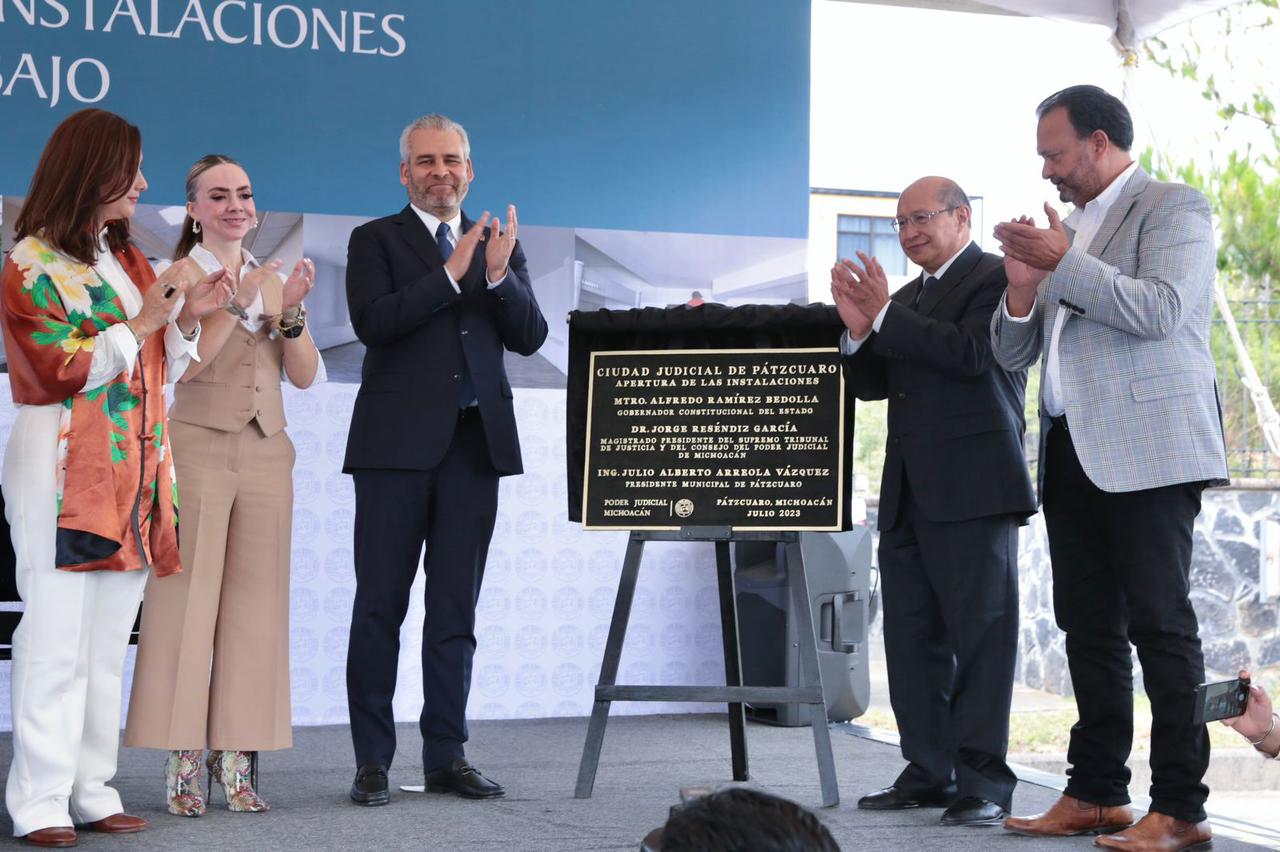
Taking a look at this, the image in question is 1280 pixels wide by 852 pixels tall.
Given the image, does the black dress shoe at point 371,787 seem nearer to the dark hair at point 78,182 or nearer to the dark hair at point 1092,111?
the dark hair at point 78,182

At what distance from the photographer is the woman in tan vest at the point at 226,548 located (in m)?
3.32

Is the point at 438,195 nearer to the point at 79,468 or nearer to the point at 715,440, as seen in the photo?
the point at 715,440

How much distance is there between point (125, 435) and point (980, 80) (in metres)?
14.5

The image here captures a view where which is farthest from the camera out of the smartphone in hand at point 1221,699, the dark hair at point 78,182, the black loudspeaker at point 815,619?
the black loudspeaker at point 815,619

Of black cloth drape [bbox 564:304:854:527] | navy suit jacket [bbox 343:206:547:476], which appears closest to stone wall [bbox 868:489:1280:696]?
black cloth drape [bbox 564:304:854:527]

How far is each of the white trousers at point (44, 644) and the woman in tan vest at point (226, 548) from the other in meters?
0.27

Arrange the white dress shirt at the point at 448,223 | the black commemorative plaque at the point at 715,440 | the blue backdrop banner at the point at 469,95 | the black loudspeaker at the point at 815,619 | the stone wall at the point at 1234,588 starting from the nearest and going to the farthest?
the black commemorative plaque at the point at 715,440 < the white dress shirt at the point at 448,223 < the blue backdrop banner at the point at 469,95 < the black loudspeaker at the point at 815,619 < the stone wall at the point at 1234,588

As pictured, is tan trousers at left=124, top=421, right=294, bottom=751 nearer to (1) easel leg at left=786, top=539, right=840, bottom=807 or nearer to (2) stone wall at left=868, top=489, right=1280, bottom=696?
(1) easel leg at left=786, top=539, right=840, bottom=807

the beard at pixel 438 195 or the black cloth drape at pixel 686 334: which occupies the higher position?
the beard at pixel 438 195

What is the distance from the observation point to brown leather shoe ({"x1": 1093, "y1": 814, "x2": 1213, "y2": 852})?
294 centimetres

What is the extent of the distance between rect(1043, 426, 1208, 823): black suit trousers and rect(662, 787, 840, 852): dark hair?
229cm

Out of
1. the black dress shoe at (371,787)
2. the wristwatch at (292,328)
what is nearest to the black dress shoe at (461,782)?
the black dress shoe at (371,787)

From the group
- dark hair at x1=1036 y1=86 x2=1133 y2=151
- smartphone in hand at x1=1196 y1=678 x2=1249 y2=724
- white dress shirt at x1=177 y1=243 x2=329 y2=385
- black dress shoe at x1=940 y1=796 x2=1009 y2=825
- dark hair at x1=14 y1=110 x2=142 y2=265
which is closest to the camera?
smartphone in hand at x1=1196 y1=678 x2=1249 y2=724

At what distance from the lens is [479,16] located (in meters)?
5.28
